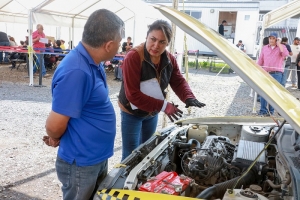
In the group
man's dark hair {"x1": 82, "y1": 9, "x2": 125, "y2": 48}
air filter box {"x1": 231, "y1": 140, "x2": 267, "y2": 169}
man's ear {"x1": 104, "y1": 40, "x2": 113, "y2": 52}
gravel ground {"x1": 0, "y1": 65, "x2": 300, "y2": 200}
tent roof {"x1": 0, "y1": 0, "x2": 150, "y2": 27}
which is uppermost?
tent roof {"x1": 0, "y1": 0, "x2": 150, "y2": 27}

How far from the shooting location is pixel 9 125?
17.9ft

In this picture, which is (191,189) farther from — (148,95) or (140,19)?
(140,19)

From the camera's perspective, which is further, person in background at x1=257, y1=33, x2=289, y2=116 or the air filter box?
person in background at x1=257, y1=33, x2=289, y2=116

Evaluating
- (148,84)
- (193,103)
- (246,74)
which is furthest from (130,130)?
(246,74)

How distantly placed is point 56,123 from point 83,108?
180 millimetres

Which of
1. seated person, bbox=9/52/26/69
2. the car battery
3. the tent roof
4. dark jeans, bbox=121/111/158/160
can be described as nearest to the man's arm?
the car battery

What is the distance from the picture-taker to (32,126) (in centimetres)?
549

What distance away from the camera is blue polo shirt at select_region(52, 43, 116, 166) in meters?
1.67

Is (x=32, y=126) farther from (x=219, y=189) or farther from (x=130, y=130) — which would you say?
(x=219, y=189)

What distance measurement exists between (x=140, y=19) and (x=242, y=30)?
Result: 1305 centimetres

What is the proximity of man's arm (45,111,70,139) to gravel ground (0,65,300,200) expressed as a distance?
1746mm

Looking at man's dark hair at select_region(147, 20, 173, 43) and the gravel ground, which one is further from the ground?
man's dark hair at select_region(147, 20, 173, 43)

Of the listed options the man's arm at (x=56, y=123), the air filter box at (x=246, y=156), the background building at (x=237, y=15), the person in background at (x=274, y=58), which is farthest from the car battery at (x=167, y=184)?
the background building at (x=237, y=15)

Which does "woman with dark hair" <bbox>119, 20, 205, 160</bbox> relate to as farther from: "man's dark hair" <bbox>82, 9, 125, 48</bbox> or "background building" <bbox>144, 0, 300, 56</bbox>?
"background building" <bbox>144, 0, 300, 56</bbox>
